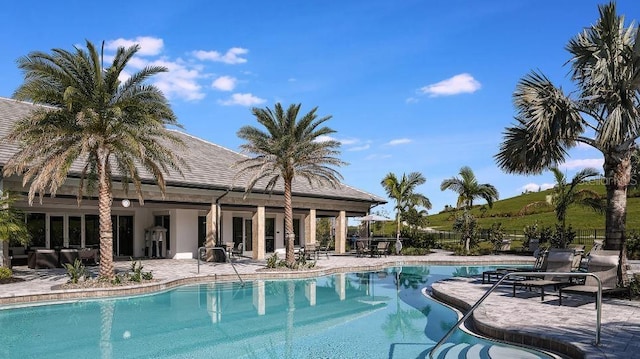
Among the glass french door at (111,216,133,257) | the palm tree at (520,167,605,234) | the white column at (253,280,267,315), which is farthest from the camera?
the glass french door at (111,216,133,257)

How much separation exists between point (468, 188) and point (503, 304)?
21645mm

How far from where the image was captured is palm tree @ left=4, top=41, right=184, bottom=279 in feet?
48.1

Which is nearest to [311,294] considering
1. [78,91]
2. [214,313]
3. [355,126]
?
[214,313]

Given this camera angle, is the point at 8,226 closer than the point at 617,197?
No

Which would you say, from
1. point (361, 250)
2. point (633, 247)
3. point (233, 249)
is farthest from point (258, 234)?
point (633, 247)

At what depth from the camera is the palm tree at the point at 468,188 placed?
3241cm

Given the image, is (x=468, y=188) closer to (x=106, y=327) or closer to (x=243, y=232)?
(x=243, y=232)

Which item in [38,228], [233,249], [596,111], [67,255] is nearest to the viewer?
[596,111]

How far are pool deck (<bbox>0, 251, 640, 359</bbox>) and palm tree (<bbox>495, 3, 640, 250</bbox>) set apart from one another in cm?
340

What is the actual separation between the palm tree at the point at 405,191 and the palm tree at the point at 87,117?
18844mm

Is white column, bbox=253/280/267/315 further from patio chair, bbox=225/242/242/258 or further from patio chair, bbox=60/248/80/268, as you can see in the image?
patio chair, bbox=60/248/80/268

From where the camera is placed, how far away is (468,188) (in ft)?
106

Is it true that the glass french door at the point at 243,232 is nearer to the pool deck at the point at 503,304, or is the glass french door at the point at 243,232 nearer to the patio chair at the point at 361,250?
the pool deck at the point at 503,304

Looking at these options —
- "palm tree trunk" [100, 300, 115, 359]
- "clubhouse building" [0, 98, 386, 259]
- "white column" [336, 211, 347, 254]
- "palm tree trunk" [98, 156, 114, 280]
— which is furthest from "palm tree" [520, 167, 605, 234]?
"palm tree trunk" [100, 300, 115, 359]
